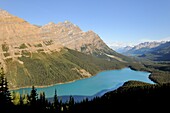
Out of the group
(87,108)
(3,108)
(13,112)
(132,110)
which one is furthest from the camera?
(87,108)

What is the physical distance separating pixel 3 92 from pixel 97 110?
6751cm

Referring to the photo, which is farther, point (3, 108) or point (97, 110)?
point (97, 110)

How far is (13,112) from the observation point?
57719mm

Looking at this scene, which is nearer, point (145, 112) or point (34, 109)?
point (34, 109)

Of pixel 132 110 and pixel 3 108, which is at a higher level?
pixel 3 108

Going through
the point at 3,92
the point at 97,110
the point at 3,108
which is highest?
the point at 3,92

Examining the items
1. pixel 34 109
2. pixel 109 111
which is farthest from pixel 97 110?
pixel 34 109

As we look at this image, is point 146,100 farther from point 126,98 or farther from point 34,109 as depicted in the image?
point 34,109

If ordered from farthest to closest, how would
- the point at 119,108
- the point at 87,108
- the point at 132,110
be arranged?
the point at 87,108
the point at 119,108
the point at 132,110

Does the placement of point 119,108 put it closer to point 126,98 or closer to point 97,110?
point 97,110

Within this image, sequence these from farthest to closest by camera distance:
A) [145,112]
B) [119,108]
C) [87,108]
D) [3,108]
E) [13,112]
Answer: [87,108], [119,108], [145,112], [13,112], [3,108]

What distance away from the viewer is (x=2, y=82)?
51906 millimetres

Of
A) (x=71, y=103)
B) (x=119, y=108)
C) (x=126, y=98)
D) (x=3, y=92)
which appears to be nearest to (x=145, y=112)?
(x=119, y=108)

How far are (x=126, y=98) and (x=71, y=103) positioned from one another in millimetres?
28134
